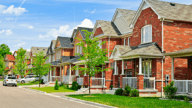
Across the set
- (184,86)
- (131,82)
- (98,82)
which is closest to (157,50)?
(131,82)

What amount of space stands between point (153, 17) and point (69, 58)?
74.4 ft

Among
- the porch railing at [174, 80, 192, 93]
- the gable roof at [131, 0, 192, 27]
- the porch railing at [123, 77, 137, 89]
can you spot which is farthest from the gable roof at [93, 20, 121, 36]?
the porch railing at [174, 80, 192, 93]

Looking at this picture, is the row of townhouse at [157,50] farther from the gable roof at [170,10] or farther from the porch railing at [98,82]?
the porch railing at [98,82]

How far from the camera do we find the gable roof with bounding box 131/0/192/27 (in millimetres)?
23519

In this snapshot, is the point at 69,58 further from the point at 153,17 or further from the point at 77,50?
the point at 153,17

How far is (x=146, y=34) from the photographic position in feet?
83.3

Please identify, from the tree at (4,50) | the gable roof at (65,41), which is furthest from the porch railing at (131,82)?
the tree at (4,50)

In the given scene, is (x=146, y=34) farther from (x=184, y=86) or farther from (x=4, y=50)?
(x=4, y=50)

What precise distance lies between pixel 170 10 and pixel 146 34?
3.41 metres

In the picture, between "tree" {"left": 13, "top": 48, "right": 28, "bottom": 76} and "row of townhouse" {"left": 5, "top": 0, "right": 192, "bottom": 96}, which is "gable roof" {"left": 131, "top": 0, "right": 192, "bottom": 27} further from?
"tree" {"left": 13, "top": 48, "right": 28, "bottom": 76}

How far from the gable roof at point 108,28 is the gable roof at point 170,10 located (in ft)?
18.3

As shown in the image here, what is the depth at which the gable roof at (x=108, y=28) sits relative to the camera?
105 feet

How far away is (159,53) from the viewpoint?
2231 centimetres

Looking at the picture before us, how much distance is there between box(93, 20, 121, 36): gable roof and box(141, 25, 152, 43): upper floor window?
22.0ft
